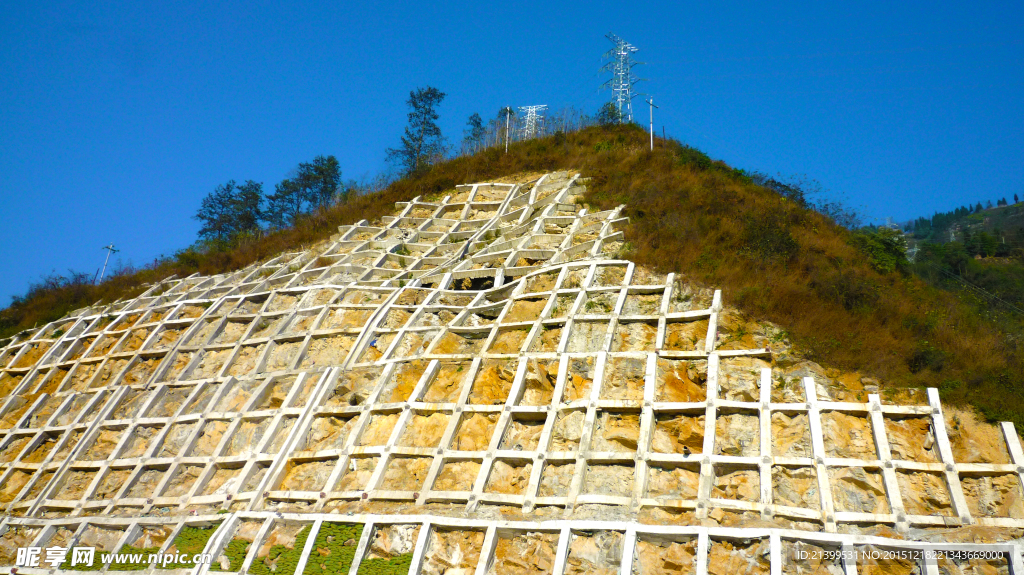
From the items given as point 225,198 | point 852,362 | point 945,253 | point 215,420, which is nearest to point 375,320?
point 215,420

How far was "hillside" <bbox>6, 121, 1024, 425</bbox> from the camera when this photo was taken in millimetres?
9492

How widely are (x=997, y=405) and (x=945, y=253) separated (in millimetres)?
13740

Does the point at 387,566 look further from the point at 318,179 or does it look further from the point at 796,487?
the point at 318,179

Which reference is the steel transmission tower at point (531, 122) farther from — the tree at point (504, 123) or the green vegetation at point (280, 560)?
the green vegetation at point (280, 560)

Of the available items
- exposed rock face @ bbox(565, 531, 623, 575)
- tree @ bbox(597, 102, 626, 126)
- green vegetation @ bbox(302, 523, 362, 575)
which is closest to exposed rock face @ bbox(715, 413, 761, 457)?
exposed rock face @ bbox(565, 531, 623, 575)

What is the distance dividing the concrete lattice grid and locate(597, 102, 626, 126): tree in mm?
9435

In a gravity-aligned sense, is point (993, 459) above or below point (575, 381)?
below

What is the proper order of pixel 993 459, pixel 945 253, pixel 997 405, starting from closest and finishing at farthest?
pixel 993 459 → pixel 997 405 → pixel 945 253

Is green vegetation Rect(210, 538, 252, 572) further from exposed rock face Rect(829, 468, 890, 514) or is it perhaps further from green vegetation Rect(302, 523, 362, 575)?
exposed rock face Rect(829, 468, 890, 514)

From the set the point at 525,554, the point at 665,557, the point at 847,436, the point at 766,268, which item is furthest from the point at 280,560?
the point at 766,268

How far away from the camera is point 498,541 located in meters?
8.63

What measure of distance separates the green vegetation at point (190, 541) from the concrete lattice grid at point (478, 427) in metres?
0.15

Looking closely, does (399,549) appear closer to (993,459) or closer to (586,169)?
(993,459)

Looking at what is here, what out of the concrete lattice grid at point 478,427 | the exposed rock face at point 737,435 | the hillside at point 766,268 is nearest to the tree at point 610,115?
the hillside at point 766,268
